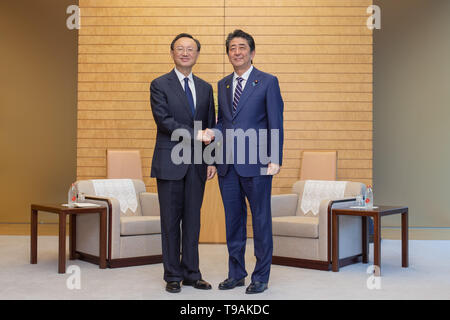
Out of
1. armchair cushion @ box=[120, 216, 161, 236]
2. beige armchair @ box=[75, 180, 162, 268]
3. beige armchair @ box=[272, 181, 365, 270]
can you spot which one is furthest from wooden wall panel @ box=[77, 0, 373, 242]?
armchair cushion @ box=[120, 216, 161, 236]

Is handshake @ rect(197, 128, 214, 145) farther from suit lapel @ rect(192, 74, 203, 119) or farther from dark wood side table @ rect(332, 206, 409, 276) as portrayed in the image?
dark wood side table @ rect(332, 206, 409, 276)

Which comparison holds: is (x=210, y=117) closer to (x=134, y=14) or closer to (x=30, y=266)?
(x=30, y=266)

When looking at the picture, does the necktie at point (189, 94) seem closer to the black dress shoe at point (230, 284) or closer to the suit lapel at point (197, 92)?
the suit lapel at point (197, 92)

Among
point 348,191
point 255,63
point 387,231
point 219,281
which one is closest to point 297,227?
point 348,191

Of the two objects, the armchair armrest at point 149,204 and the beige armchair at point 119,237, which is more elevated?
the armchair armrest at point 149,204

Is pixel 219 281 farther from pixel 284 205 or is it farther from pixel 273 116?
pixel 284 205

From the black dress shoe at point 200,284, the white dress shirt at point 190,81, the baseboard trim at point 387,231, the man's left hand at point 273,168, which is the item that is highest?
the white dress shirt at point 190,81

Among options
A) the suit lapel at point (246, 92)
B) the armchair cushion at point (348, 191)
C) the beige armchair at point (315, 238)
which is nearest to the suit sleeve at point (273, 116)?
the suit lapel at point (246, 92)

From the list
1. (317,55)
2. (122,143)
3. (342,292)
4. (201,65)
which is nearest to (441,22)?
(317,55)

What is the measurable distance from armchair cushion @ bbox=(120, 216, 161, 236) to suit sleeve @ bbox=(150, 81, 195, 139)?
1.33m

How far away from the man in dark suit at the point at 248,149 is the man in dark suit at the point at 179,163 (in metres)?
0.18

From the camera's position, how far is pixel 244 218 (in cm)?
368

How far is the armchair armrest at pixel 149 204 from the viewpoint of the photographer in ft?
16.9

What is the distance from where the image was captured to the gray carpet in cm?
350
